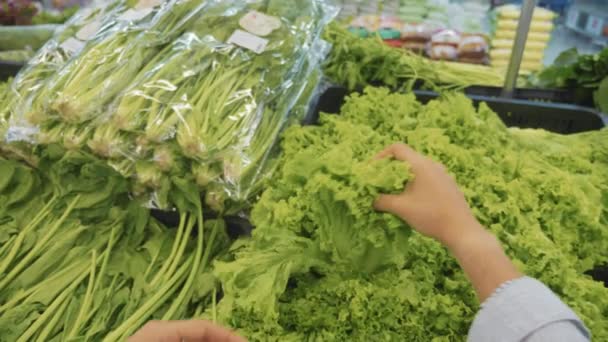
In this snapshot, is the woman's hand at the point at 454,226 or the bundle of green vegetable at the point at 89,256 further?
the bundle of green vegetable at the point at 89,256

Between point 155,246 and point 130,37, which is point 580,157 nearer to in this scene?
point 155,246

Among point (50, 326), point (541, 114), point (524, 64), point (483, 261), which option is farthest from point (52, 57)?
point (524, 64)

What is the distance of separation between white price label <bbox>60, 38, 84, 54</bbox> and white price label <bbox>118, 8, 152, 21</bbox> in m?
0.26

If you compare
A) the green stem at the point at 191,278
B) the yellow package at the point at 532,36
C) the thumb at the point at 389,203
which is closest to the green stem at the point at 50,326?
the green stem at the point at 191,278

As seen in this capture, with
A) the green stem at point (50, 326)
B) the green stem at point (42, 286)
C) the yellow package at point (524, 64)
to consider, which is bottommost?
the green stem at point (50, 326)

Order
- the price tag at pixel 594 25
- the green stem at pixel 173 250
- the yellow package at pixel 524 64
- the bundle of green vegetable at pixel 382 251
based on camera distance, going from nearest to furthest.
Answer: the bundle of green vegetable at pixel 382 251 < the green stem at pixel 173 250 < the yellow package at pixel 524 64 < the price tag at pixel 594 25

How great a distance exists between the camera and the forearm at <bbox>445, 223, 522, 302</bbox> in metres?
1.08

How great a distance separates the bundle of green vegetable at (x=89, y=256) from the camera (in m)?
1.75

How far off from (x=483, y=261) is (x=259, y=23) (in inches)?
70.3

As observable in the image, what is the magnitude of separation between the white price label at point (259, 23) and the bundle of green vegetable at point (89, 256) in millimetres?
936

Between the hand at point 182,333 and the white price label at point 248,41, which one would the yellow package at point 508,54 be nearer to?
the white price label at point 248,41

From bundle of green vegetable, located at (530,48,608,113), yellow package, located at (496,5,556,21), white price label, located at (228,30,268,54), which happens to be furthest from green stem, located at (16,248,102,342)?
yellow package, located at (496,5,556,21)

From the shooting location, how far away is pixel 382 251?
141cm

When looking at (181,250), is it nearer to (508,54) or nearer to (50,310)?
(50,310)
